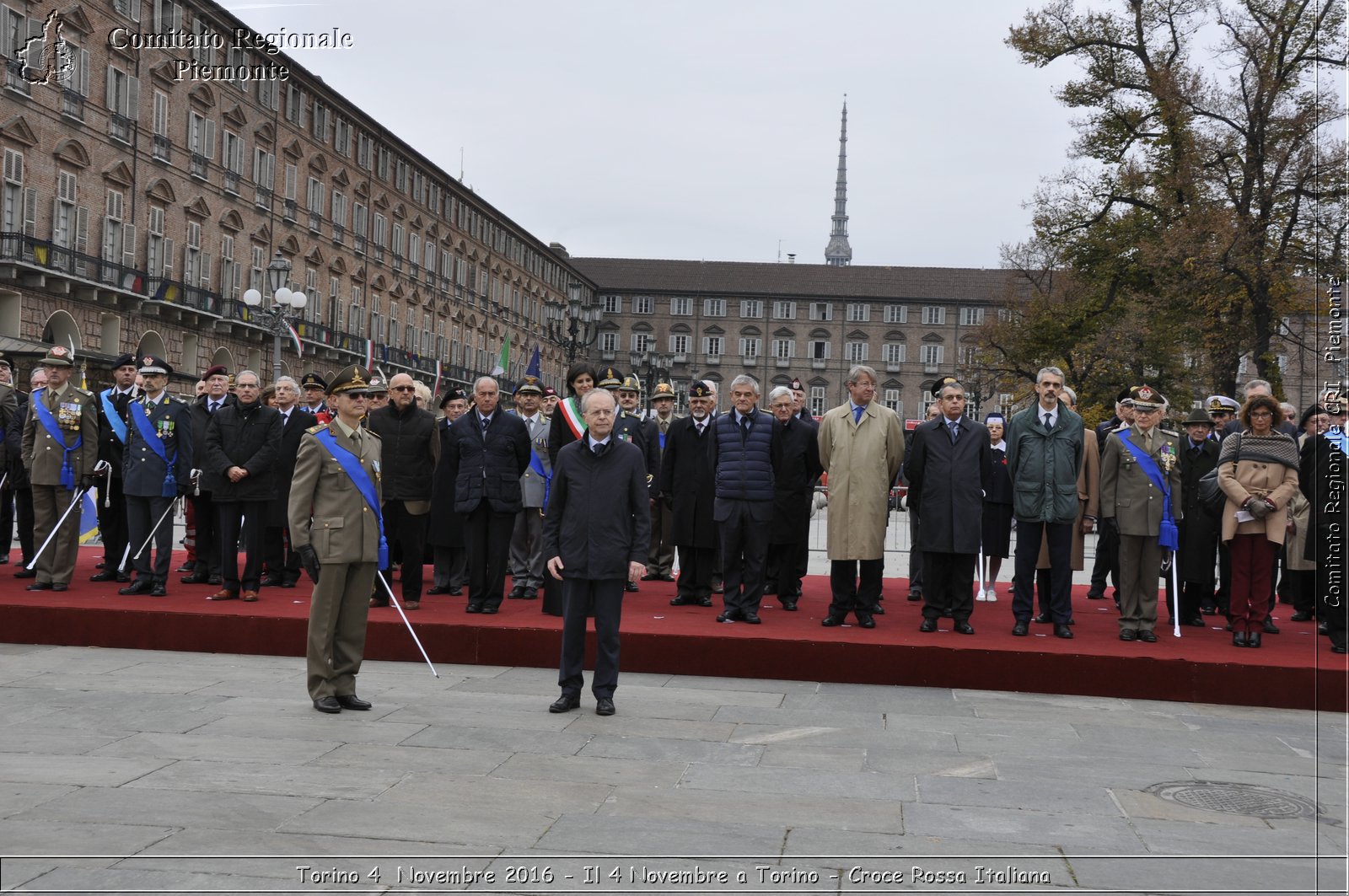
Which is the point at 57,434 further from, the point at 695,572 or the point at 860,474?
the point at 860,474

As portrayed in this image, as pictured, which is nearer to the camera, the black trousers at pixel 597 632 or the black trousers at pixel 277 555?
the black trousers at pixel 597 632

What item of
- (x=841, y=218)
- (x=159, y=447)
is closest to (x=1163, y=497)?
(x=159, y=447)

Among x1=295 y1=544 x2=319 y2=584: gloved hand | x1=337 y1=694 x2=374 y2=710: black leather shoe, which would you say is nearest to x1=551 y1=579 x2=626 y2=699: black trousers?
x1=337 y1=694 x2=374 y2=710: black leather shoe

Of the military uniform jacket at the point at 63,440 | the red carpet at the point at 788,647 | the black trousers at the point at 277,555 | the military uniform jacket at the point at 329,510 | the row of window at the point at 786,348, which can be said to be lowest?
the red carpet at the point at 788,647

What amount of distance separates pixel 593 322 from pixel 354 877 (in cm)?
2460

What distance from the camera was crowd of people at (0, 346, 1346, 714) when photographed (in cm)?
855

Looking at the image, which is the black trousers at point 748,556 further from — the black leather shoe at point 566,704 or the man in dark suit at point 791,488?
the black leather shoe at point 566,704

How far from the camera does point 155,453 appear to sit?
1016 centimetres

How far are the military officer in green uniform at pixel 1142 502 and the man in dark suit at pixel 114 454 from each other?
806cm

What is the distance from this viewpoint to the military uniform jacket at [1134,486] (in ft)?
29.9

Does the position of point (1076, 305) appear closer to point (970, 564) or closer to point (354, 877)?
point (970, 564)

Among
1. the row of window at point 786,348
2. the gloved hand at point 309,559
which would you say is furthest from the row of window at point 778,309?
the gloved hand at point 309,559

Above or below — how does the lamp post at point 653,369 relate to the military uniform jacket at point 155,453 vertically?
above

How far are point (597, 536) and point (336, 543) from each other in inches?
58.1
